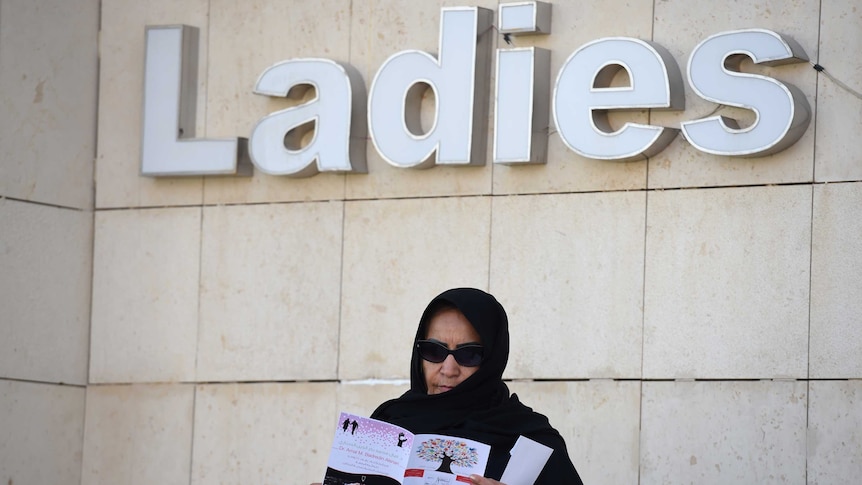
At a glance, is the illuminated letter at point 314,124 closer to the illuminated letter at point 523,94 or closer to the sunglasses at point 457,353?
the illuminated letter at point 523,94

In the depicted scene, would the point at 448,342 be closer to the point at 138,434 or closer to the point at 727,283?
the point at 727,283

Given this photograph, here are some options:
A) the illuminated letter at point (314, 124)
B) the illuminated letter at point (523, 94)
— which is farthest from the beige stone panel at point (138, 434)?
the illuminated letter at point (523, 94)

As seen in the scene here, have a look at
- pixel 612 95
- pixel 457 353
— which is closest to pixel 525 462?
pixel 457 353

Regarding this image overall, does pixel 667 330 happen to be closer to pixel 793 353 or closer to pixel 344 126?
pixel 793 353

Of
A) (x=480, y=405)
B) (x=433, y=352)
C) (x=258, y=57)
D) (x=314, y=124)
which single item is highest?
(x=258, y=57)

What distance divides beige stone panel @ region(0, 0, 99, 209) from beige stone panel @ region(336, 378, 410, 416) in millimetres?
2293

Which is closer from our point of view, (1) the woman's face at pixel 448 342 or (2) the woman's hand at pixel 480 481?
(2) the woman's hand at pixel 480 481

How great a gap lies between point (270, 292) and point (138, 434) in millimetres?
1285

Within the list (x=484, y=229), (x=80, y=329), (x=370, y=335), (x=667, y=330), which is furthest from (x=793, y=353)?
(x=80, y=329)

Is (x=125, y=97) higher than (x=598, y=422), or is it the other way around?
(x=125, y=97)

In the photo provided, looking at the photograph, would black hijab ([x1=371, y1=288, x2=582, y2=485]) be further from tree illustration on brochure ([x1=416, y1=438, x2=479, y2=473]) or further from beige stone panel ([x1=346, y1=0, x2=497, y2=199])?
beige stone panel ([x1=346, y1=0, x2=497, y2=199])

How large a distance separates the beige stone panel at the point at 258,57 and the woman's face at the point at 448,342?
3.31m

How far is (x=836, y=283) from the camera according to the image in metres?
7.86

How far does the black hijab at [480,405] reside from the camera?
6.17m
